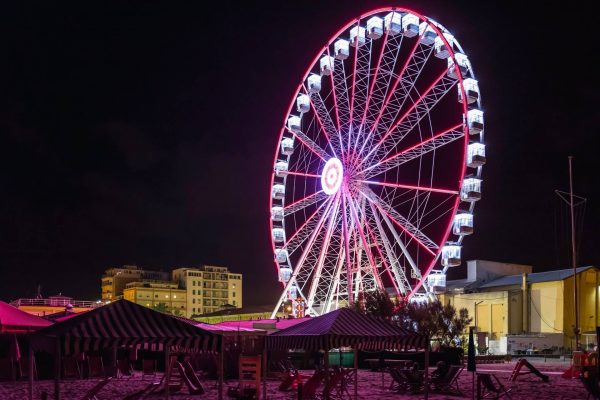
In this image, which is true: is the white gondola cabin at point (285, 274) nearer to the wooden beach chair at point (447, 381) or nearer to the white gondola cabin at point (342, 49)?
the white gondola cabin at point (342, 49)

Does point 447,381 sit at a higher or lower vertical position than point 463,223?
lower

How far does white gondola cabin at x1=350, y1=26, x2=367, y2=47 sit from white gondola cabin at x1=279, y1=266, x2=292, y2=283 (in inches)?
553

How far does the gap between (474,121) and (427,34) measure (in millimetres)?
5251

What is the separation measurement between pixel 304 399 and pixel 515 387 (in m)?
7.94

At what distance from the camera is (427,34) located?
3494 centimetres

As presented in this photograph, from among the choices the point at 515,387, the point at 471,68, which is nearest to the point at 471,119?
the point at 471,68

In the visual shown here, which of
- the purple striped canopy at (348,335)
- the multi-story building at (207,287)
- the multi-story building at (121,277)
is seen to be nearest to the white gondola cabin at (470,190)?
the purple striped canopy at (348,335)

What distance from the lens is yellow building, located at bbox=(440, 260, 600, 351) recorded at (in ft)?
167

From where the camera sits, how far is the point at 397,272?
1412 inches

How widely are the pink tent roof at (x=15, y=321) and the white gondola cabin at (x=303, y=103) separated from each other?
24.2 metres

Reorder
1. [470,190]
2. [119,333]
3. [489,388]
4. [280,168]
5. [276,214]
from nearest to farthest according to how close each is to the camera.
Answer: [119,333] → [489,388] → [470,190] → [280,168] → [276,214]

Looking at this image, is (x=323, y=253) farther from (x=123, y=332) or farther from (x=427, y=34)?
(x=123, y=332)

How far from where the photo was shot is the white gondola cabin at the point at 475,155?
32.3 metres

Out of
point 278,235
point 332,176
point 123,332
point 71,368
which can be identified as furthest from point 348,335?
point 278,235
